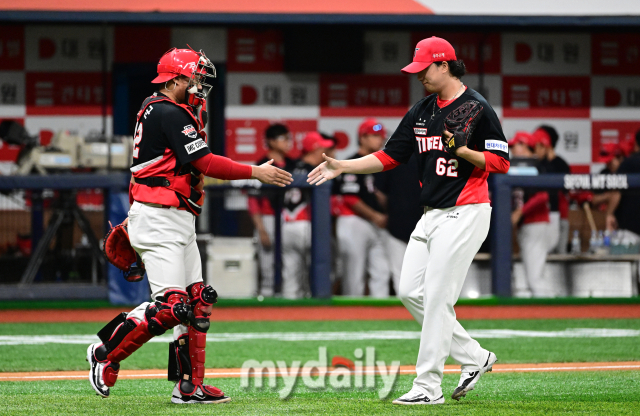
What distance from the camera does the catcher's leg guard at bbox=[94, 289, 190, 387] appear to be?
459 cm

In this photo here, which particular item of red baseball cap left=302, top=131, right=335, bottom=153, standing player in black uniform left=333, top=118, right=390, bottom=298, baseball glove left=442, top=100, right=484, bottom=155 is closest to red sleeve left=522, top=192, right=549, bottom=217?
standing player in black uniform left=333, top=118, right=390, bottom=298

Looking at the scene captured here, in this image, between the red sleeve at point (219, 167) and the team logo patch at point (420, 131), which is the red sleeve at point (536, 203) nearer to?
the team logo patch at point (420, 131)

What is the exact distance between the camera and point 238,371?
6.39 m

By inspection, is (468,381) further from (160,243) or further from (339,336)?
(339,336)

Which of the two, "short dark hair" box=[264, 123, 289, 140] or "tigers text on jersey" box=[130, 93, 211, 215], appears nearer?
"tigers text on jersey" box=[130, 93, 211, 215]

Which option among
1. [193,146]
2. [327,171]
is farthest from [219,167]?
[327,171]

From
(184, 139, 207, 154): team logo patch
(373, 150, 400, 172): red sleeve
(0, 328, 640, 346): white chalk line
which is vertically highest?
(184, 139, 207, 154): team logo patch

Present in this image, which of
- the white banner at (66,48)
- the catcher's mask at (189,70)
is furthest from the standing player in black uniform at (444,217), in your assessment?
the white banner at (66,48)

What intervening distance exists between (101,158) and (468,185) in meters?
7.08

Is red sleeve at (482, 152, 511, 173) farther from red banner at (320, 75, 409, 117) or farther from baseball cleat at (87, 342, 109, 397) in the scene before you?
red banner at (320, 75, 409, 117)

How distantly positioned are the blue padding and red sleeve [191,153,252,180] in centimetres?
533

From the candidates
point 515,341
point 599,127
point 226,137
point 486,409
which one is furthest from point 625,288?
point 486,409

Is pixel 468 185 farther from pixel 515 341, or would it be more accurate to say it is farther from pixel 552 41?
pixel 552 41

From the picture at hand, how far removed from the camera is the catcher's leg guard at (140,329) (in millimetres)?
4594
